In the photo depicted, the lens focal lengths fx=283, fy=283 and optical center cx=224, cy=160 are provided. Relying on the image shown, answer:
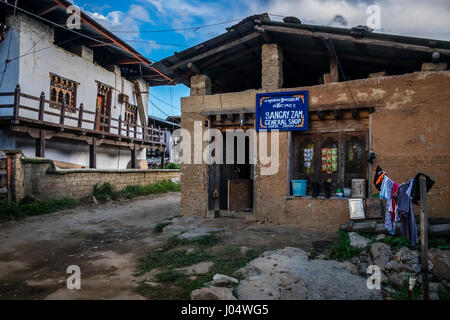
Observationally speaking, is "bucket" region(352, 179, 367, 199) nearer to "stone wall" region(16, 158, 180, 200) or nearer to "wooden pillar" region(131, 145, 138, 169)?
"stone wall" region(16, 158, 180, 200)

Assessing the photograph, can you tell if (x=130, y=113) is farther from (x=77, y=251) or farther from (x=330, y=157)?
(x=330, y=157)

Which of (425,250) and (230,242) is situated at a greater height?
(425,250)

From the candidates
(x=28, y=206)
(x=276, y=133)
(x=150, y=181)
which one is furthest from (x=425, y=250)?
(x=150, y=181)

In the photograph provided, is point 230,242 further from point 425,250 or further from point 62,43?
point 62,43

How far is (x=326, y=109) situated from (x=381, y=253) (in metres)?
3.83

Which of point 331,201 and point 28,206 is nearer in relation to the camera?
point 331,201

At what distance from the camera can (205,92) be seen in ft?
30.3

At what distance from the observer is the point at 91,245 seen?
672 centimetres

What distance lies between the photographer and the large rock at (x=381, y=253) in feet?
16.1

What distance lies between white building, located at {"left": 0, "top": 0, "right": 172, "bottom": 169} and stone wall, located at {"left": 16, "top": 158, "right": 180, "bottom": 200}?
2.19m

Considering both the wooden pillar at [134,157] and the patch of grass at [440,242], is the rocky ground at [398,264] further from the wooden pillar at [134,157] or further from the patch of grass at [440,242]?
the wooden pillar at [134,157]

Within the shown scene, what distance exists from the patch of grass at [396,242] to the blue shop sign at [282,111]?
10.9 feet

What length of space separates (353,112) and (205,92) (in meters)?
4.51

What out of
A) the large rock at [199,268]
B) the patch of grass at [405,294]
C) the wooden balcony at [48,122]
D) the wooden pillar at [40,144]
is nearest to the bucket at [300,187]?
the large rock at [199,268]
